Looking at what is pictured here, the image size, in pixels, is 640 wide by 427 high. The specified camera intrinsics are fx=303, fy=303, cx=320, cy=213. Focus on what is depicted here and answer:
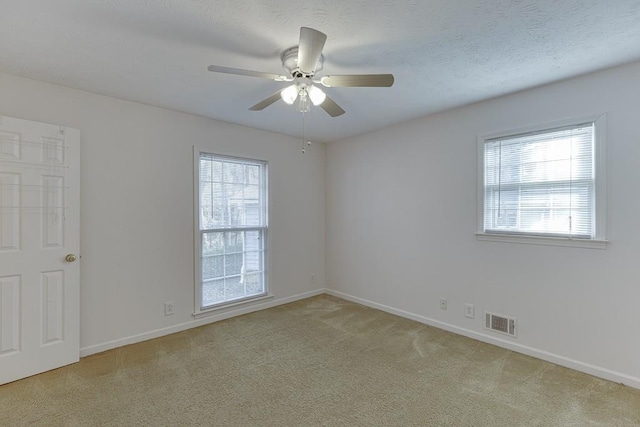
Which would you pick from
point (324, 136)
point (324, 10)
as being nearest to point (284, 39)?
point (324, 10)

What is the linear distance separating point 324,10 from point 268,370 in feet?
8.53

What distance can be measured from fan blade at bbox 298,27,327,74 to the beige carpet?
2170 mm

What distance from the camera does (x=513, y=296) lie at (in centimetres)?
283

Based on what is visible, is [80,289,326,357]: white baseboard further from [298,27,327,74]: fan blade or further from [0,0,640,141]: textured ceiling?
[298,27,327,74]: fan blade

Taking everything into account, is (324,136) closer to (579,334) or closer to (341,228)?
(341,228)

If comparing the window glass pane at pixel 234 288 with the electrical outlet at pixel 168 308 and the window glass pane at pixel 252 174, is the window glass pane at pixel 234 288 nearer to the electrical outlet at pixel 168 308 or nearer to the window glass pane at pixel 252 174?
the electrical outlet at pixel 168 308

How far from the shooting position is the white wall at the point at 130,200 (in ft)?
8.94

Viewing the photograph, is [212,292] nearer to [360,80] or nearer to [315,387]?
[315,387]

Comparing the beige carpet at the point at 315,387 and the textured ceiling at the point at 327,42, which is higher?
the textured ceiling at the point at 327,42

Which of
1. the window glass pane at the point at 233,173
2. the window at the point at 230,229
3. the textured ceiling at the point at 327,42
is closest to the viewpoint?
the textured ceiling at the point at 327,42

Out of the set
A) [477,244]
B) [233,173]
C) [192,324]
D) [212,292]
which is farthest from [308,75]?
[192,324]

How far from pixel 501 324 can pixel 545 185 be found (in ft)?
4.44

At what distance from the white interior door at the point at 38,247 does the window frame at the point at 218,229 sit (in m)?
1.06

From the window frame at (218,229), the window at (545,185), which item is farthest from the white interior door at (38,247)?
the window at (545,185)
